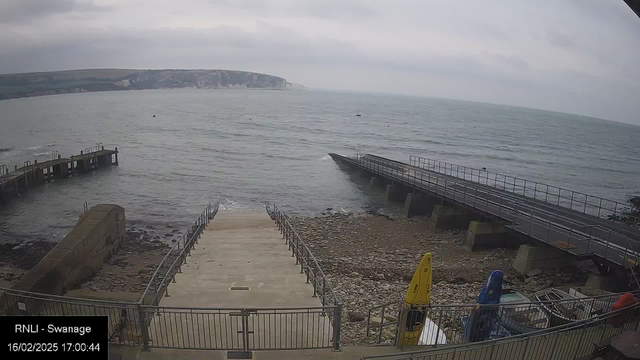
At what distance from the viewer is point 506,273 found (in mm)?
18062

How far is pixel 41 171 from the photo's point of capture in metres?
37.6

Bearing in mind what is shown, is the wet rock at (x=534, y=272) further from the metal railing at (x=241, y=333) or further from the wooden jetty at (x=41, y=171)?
the wooden jetty at (x=41, y=171)

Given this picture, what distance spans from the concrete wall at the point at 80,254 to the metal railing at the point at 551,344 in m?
13.2

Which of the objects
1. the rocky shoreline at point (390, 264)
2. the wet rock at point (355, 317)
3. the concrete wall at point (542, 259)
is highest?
the concrete wall at point (542, 259)

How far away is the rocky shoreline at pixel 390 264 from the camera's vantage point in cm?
1486

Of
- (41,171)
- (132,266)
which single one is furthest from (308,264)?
(41,171)

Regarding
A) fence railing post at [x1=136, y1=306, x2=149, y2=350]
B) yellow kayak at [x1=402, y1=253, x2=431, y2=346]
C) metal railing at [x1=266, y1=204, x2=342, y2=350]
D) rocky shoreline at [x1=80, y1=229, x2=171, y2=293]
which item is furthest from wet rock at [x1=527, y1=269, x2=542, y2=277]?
rocky shoreline at [x1=80, y1=229, x2=171, y2=293]

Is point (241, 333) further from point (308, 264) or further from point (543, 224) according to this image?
point (543, 224)

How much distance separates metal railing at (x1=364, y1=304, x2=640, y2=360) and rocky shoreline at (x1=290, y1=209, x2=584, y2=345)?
3633 mm

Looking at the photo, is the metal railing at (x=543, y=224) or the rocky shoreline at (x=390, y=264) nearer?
the rocky shoreline at (x=390, y=264)

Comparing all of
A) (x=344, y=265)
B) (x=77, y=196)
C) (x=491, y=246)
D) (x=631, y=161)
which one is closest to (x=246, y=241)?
(x=344, y=265)

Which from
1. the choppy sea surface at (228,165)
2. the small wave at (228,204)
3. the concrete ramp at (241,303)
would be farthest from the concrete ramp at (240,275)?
the small wave at (228,204)

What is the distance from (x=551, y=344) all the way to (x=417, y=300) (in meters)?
2.57
